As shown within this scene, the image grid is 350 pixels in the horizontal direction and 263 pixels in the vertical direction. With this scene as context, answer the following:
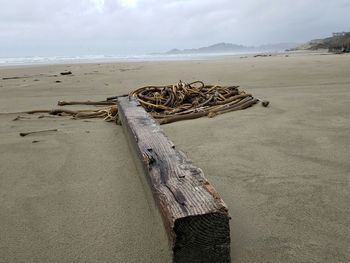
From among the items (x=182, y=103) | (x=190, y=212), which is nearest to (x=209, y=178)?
(x=190, y=212)

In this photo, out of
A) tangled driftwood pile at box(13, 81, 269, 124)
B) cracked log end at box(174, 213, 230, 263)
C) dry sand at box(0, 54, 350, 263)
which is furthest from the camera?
tangled driftwood pile at box(13, 81, 269, 124)

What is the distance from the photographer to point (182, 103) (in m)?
4.42

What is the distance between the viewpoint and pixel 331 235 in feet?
5.24

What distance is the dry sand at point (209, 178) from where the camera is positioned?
62.0 inches

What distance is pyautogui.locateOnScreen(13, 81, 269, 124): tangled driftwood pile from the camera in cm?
393

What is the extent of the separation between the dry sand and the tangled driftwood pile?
24cm

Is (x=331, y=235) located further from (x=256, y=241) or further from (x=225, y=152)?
(x=225, y=152)

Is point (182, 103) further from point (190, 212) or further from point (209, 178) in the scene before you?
point (190, 212)

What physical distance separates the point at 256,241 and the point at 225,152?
113 centimetres

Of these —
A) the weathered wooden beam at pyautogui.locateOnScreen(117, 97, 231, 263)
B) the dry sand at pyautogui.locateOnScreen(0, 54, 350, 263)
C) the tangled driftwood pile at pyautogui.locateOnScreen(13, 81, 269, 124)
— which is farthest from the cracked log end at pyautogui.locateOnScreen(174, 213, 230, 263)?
the tangled driftwood pile at pyautogui.locateOnScreen(13, 81, 269, 124)

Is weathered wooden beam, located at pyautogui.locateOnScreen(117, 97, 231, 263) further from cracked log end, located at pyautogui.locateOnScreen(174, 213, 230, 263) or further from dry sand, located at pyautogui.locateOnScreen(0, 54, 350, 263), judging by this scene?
dry sand, located at pyautogui.locateOnScreen(0, 54, 350, 263)

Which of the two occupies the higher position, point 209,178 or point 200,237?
point 200,237

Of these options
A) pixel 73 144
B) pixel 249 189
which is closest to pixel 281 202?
pixel 249 189

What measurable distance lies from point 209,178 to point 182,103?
223cm
